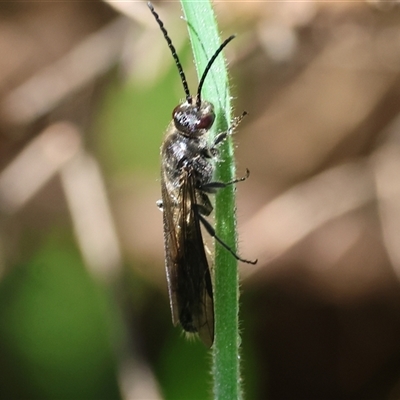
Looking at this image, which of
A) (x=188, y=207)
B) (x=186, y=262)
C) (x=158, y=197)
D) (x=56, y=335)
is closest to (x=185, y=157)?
(x=188, y=207)

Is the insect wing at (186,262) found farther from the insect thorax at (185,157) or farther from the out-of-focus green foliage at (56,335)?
the out-of-focus green foliage at (56,335)

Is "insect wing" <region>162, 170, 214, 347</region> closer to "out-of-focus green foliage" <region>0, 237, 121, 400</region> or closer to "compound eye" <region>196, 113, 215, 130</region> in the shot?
"compound eye" <region>196, 113, 215, 130</region>

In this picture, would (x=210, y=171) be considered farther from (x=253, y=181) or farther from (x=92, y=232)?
(x=253, y=181)

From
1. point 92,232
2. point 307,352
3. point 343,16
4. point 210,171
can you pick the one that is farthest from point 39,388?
point 343,16

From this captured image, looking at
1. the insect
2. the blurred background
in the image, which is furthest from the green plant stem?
the blurred background

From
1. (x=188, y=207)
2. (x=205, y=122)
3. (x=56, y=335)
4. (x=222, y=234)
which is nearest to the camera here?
(x=222, y=234)

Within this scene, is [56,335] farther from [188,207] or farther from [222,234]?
[222,234]

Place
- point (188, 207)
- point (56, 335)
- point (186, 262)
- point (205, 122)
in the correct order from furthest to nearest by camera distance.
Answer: point (56, 335)
point (188, 207)
point (186, 262)
point (205, 122)
